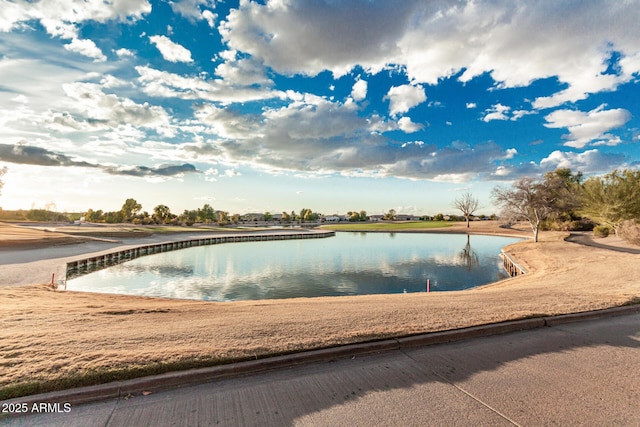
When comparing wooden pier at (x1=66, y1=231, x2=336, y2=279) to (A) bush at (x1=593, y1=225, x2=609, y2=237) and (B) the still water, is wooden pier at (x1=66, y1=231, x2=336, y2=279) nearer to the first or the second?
(B) the still water

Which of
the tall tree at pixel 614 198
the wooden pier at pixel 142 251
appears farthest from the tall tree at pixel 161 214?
the tall tree at pixel 614 198

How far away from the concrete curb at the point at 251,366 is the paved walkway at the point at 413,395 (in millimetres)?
110

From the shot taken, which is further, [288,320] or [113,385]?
[288,320]

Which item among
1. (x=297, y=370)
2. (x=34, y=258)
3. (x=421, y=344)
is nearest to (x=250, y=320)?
(x=297, y=370)

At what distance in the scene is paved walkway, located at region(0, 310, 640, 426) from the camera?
348 cm


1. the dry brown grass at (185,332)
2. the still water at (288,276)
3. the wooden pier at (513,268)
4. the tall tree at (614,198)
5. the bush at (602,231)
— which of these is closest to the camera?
the dry brown grass at (185,332)

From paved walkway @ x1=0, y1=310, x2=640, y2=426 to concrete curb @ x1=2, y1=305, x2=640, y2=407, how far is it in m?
0.11

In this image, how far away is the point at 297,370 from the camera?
461 cm

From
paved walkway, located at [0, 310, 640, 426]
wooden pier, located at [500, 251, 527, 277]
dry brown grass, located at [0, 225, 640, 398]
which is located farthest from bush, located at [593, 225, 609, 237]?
paved walkway, located at [0, 310, 640, 426]

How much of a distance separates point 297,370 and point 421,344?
2481 millimetres

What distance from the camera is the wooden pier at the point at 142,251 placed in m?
26.0

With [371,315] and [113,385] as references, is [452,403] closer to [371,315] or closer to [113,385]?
[371,315]

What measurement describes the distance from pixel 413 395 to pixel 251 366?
2.37 m

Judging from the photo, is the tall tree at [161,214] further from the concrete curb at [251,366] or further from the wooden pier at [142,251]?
the concrete curb at [251,366]
